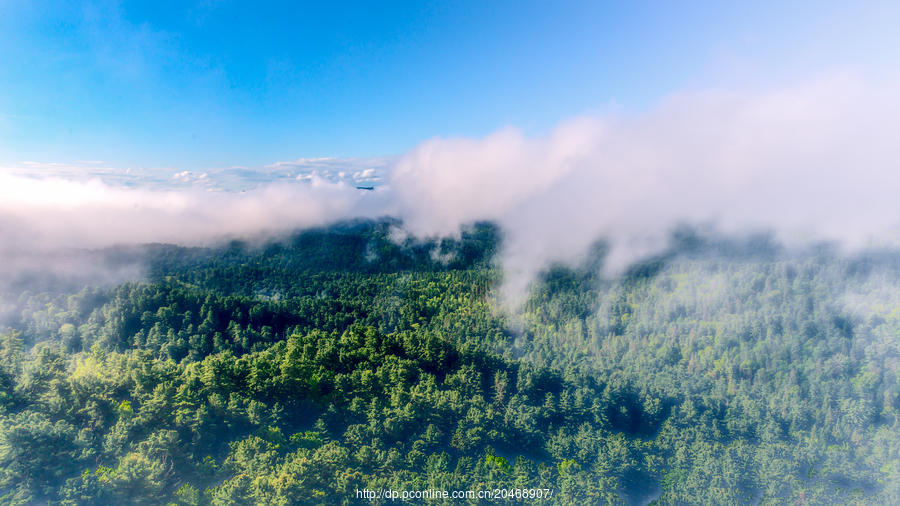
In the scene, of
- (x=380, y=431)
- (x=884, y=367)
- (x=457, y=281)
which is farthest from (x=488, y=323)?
(x=884, y=367)

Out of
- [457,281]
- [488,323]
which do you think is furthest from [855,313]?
[457,281]

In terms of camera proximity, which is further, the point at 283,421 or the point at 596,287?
the point at 596,287

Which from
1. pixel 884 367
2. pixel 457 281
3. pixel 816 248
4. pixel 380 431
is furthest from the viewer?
pixel 457 281

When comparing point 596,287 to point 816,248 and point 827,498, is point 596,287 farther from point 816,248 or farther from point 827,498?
point 827,498

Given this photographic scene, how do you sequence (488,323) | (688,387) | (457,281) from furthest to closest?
(457,281) → (488,323) → (688,387)

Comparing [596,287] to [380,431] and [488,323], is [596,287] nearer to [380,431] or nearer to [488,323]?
[488,323]

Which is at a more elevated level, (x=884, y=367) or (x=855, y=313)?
(x=855, y=313)

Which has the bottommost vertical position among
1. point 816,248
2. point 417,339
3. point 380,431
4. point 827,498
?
point 827,498
